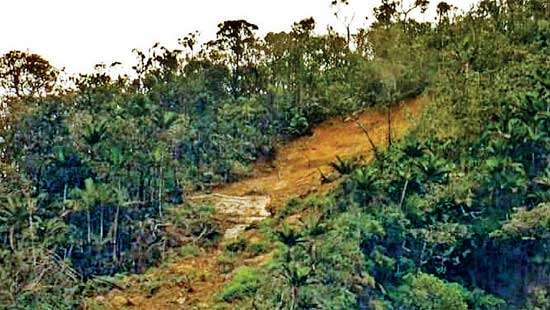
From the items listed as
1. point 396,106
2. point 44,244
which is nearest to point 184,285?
point 44,244

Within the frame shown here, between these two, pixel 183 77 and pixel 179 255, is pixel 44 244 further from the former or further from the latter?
pixel 183 77

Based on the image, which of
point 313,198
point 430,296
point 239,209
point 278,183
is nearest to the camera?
→ point 430,296

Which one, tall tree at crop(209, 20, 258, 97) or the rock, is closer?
the rock

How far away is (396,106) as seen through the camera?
37094 mm

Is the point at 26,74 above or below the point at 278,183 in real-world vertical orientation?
above

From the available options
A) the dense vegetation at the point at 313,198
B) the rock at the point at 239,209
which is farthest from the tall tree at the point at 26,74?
the rock at the point at 239,209

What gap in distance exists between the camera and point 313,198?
31266 mm

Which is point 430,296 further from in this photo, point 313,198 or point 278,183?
point 278,183

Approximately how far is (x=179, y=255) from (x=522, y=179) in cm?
1165

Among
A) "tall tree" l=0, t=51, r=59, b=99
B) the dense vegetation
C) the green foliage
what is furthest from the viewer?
"tall tree" l=0, t=51, r=59, b=99

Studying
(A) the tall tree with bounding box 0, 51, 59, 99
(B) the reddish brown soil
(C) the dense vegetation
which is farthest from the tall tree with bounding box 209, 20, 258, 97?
(A) the tall tree with bounding box 0, 51, 59, 99

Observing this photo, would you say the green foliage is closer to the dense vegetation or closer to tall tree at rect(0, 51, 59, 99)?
the dense vegetation

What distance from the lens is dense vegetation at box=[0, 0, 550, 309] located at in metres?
25.7

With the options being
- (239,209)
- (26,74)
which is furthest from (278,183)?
(26,74)
